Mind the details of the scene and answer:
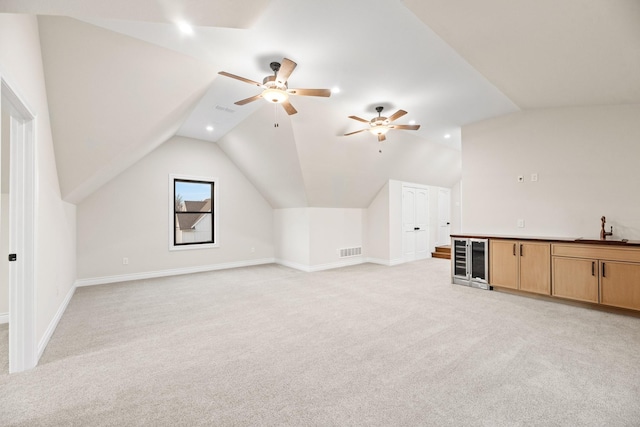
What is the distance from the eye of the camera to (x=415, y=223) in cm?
815

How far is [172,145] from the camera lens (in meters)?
6.30

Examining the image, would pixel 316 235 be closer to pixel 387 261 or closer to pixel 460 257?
pixel 387 261

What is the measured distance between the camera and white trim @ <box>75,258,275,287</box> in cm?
534

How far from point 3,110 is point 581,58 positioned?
5.37 metres

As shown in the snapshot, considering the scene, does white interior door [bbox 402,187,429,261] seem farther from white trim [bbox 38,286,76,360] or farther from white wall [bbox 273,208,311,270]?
white trim [bbox 38,286,76,360]

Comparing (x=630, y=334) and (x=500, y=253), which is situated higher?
(x=500, y=253)

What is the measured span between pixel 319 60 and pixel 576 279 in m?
4.46

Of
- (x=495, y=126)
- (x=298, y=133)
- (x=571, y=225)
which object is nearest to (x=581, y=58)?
(x=495, y=126)

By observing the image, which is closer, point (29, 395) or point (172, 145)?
point (29, 395)

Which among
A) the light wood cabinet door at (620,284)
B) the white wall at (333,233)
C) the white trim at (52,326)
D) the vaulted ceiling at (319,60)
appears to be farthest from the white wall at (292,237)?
the light wood cabinet door at (620,284)

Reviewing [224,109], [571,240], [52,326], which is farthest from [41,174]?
[571,240]

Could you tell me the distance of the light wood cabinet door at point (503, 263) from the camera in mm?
4480

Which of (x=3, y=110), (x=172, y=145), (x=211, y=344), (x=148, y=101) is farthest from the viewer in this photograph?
(x=172, y=145)

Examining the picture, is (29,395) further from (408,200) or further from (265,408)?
(408,200)
